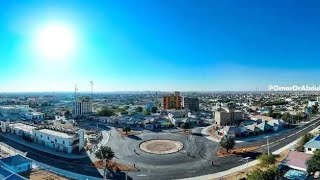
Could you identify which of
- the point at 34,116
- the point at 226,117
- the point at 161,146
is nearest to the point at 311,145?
the point at 161,146

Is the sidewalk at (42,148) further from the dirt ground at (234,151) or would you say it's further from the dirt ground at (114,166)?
the dirt ground at (234,151)

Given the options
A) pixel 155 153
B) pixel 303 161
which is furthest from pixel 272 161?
pixel 155 153

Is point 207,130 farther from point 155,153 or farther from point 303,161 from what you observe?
point 303,161

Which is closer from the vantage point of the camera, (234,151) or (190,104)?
(234,151)

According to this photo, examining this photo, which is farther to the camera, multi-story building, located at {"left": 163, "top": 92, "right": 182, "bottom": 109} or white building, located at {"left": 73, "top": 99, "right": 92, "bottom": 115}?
multi-story building, located at {"left": 163, "top": 92, "right": 182, "bottom": 109}

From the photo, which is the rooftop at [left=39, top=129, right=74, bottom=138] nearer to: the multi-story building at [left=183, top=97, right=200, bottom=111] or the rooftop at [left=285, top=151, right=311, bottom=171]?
the rooftop at [left=285, top=151, right=311, bottom=171]

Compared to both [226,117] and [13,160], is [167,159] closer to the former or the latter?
[13,160]

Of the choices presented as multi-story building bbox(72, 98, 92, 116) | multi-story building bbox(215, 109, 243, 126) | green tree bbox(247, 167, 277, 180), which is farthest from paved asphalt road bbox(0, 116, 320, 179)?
multi-story building bbox(72, 98, 92, 116)
